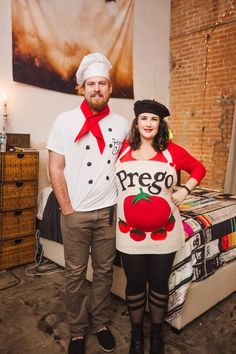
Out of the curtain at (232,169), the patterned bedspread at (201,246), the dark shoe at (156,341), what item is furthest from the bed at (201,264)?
the curtain at (232,169)

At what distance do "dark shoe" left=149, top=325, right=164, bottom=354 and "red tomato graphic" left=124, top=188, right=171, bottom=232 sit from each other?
25.5 inches

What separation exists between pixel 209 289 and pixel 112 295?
81 centimetres

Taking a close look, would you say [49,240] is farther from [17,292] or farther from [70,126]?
[70,126]

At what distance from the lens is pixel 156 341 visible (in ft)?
6.01

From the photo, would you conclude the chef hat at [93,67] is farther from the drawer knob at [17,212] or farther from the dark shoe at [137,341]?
the drawer knob at [17,212]

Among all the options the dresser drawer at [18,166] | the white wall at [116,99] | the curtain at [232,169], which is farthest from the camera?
the curtain at [232,169]

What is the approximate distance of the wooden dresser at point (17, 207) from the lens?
2986mm

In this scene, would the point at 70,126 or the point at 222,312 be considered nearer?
the point at 70,126

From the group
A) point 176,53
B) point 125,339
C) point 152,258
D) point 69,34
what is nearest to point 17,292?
point 125,339

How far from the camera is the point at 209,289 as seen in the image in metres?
2.27

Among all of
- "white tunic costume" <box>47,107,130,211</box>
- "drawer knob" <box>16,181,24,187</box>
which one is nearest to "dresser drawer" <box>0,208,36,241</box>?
"drawer knob" <box>16,181,24,187</box>

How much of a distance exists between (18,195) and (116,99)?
89.3 inches

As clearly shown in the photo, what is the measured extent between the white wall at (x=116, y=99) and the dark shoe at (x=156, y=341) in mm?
2633

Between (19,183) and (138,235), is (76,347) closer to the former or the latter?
(138,235)
